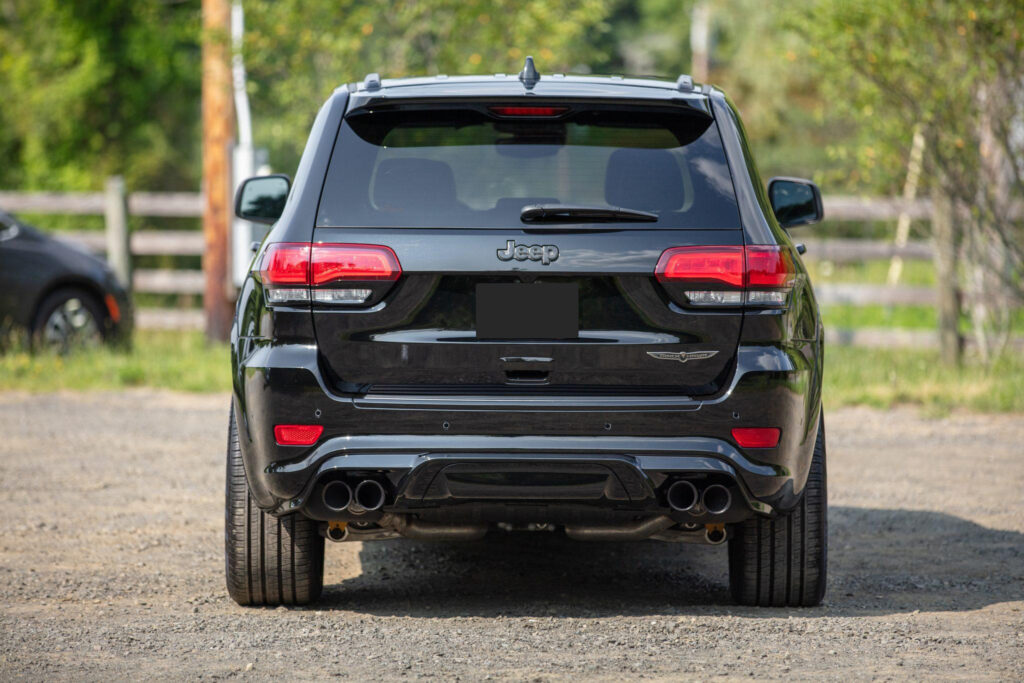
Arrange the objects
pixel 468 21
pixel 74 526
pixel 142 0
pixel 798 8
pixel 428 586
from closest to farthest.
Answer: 1. pixel 428 586
2. pixel 74 526
3. pixel 798 8
4. pixel 468 21
5. pixel 142 0

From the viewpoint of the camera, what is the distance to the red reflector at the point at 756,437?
14.4 ft

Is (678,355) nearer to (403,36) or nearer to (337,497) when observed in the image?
(337,497)

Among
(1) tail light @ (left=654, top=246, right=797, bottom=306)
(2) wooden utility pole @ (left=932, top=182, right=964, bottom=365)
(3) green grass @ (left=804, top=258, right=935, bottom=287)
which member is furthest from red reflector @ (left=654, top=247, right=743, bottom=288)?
(3) green grass @ (left=804, top=258, right=935, bottom=287)

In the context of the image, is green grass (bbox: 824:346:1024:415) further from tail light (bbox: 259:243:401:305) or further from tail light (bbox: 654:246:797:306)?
tail light (bbox: 259:243:401:305)

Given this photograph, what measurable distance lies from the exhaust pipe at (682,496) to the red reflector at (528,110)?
126cm

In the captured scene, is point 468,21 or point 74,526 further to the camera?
point 468,21

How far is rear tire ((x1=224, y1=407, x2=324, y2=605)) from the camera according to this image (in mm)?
4828

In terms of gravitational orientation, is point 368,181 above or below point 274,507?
above

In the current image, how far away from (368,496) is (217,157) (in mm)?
10489

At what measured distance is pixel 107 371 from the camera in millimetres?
11852

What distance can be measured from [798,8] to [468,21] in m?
3.24

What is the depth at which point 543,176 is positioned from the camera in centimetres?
454

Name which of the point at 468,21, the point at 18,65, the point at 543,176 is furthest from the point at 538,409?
the point at 18,65

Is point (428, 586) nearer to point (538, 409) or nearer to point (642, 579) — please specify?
point (642, 579)
